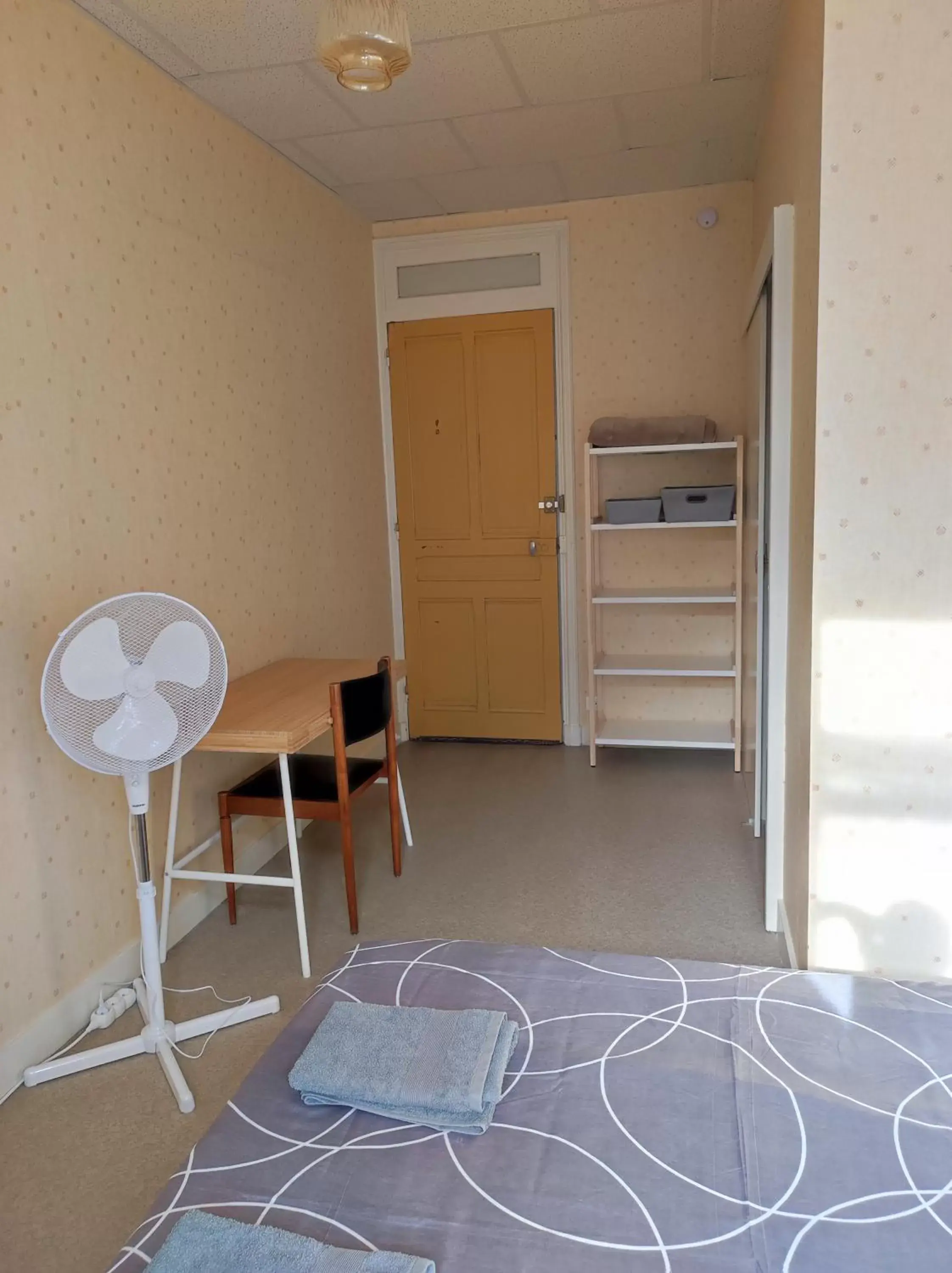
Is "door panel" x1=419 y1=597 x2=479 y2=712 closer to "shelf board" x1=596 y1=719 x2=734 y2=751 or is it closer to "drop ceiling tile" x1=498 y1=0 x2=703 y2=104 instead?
"shelf board" x1=596 y1=719 x2=734 y2=751

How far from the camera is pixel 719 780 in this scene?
411 cm

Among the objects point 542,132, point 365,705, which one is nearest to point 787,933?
point 365,705

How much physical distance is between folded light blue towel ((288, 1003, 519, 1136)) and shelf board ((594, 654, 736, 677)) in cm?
281

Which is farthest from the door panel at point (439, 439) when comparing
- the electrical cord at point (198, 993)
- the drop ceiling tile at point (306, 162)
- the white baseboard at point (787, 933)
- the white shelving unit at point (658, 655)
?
the electrical cord at point (198, 993)

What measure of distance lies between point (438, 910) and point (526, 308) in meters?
2.89

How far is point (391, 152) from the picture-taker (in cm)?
359

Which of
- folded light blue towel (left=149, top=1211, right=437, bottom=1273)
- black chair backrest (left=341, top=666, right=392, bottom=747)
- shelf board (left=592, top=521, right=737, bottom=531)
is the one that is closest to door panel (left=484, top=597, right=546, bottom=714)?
shelf board (left=592, top=521, right=737, bottom=531)

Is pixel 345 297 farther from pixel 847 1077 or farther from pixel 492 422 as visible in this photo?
pixel 847 1077

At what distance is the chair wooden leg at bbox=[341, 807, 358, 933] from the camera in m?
2.75

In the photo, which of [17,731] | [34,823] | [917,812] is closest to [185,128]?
[17,731]

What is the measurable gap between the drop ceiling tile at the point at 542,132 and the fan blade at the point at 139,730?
7.92 ft

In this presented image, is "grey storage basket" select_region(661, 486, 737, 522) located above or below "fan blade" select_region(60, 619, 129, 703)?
above

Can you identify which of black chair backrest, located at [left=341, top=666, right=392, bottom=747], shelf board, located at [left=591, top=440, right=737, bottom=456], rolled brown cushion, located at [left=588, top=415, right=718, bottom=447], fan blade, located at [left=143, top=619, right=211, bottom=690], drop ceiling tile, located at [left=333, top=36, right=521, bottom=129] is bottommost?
black chair backrest, located at [left=341, top=666, right=392, bottom=747]

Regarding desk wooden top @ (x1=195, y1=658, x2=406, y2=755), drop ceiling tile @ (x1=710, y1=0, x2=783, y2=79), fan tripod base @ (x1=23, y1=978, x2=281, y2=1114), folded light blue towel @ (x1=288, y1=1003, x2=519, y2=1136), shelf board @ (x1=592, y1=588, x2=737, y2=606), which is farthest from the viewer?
shelf board @ (x1=592, y1=588, x2=737, y2=606)
